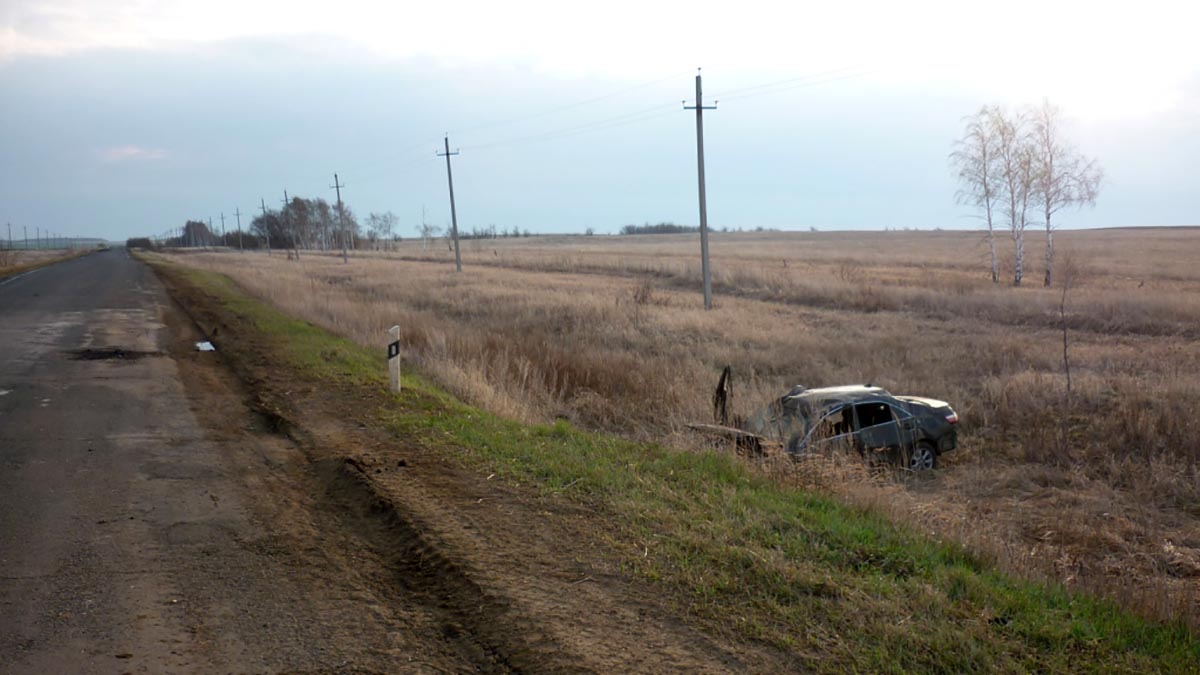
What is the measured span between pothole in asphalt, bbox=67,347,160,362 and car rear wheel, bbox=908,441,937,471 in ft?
42.6

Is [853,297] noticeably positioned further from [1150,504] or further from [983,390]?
[1150,504]

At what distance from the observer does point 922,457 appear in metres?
12.3

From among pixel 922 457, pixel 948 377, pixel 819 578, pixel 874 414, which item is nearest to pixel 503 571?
pixel 819 578

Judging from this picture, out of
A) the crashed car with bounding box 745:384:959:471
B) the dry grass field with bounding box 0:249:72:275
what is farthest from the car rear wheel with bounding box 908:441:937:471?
the dry grass field with bounding box 0:249:72:275

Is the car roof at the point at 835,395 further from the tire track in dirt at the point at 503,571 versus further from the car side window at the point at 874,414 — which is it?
the tire track in dirt at the point at 503,571

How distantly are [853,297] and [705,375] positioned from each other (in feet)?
61.1

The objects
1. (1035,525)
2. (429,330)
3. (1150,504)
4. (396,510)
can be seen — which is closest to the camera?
(396,510)

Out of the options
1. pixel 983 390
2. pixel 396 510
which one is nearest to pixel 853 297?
pixel 983 390

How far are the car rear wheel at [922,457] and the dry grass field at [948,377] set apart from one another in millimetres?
257

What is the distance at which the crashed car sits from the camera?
11.4 meters

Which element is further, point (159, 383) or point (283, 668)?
point (159, 383)

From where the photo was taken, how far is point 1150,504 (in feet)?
34.4

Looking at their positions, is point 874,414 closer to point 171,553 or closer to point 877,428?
point 877,428

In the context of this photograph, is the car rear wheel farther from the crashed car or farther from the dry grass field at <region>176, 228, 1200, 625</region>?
the dry grass field at <region>176, 228, 1200, 625</region>
